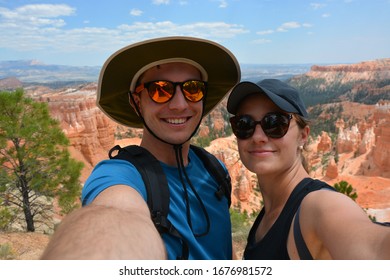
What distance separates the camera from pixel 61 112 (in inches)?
1352

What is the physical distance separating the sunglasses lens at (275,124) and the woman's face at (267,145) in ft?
0.08

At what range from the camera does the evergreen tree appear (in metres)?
8.61

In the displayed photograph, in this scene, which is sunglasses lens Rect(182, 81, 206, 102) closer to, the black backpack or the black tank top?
the black backpack

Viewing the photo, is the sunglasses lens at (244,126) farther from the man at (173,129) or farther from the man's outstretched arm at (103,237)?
the man's outstretched arm at (103,237)

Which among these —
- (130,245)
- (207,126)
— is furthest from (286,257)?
(207,126)

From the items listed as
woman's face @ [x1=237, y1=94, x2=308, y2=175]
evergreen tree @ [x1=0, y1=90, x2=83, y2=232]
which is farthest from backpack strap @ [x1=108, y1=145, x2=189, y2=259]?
evergreen tree @ [x1=0, y1=90, x2=83, y2=232]

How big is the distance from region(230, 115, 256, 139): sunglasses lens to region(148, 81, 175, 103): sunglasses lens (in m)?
0.40

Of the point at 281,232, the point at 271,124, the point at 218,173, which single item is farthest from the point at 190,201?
the point at 271,124

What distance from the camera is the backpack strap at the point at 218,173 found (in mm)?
2019

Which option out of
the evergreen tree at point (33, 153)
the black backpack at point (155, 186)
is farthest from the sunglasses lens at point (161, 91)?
the evergreen tree at point (33, 153)

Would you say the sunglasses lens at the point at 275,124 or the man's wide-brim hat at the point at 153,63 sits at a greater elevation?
the man's wide-brim hat at the point at 153,63

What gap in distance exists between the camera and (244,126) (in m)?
1.88

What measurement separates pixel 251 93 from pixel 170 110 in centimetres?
46
